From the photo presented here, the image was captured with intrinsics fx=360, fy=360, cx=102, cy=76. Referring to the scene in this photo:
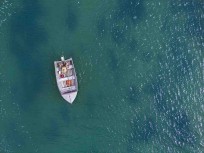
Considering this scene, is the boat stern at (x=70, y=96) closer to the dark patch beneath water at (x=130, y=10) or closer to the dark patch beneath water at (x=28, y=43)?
the dark patch beneath water at (x=28, y=43)

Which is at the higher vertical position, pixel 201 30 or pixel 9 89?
pixel 201 30

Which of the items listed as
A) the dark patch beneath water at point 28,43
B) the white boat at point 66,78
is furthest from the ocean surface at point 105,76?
the white boat at point 66,78

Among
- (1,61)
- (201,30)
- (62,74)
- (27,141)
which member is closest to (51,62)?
(62,74)

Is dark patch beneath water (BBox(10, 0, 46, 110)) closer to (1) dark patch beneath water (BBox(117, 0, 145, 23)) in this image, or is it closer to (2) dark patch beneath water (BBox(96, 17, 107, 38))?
(2) dark patch beneath water (BBox(96, 17, 107, 38))

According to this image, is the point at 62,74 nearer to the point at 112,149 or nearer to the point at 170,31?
the point at 112,149

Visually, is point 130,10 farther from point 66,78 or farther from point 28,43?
point 28,43
